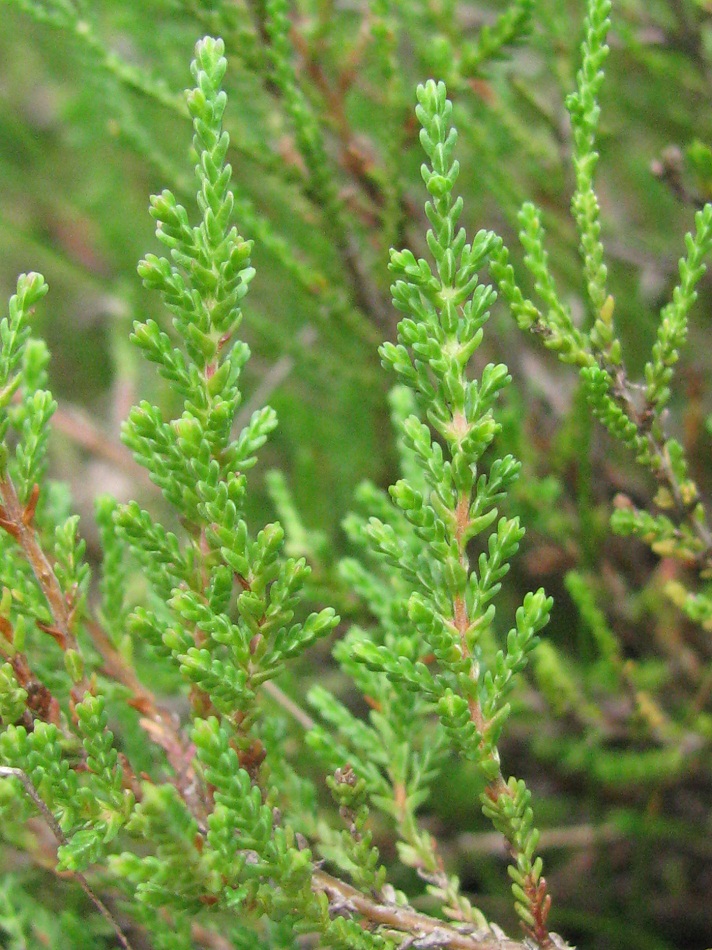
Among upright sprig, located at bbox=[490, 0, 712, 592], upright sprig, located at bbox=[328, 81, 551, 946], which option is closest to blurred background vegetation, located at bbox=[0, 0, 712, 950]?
upright sprig, located at bbox=[490, 0, 712, 592]

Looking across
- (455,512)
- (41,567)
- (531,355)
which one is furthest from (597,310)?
(531,355)

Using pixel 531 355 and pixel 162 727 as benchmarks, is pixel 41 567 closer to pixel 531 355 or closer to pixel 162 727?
pixel 162 727

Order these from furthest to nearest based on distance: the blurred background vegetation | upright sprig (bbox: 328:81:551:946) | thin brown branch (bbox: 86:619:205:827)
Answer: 1. the blurred background vegetation
2. thin brown branch (bbox: 86:619:205:827)
3. upright sprig (bbox: 328:81:551:946)

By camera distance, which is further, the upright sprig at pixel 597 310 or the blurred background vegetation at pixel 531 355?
the blurred background vegetation at pixel 531 355

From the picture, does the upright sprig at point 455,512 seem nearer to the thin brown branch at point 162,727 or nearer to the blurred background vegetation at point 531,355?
the thin brown branch at point 162,727

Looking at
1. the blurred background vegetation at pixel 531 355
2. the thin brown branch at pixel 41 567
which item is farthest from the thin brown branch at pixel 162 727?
the blurred background vegetation at pixel 531 355

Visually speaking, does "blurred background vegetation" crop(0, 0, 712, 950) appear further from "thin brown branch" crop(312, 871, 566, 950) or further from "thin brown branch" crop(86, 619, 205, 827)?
"thin brown branch" crop(312, 871, 566, 950)
